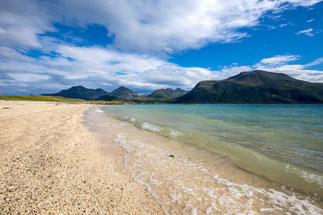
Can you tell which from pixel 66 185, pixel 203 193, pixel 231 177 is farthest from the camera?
pixel 231 177

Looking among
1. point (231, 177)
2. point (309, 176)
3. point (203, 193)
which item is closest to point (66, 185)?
point (203, 193)

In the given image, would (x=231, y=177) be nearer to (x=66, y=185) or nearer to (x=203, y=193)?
(x=203, y=193)

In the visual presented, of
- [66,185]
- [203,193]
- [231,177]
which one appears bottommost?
[231,177]

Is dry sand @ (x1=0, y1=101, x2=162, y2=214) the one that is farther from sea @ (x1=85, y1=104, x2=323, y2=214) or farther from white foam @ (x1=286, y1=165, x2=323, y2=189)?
white foam @ (x1=286, y1=165, x2=323, y2=189)

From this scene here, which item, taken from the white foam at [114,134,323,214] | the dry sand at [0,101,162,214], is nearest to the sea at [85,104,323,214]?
the white foam at [114,134,323,214]

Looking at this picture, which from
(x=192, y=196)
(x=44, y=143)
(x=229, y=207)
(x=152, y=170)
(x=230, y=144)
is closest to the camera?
(x=229, y=207)

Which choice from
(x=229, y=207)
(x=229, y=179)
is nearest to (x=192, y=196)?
(x=229, y=207)

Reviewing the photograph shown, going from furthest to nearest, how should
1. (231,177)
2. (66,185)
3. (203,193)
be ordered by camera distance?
Result: (231,177), (203,193), (66,185)

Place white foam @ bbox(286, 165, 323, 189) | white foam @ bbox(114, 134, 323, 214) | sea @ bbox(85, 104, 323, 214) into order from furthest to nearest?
white foam @ bbox(286, 165, 323, 189), sea @ bbox(85, 104, 323, 214), white foam @ bbox(114, 134, 323, 214)

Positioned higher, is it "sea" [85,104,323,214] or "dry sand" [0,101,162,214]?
"dry sand" [0,101,162,214]

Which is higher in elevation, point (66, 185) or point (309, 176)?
point (66, 185)

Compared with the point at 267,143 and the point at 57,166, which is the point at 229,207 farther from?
the point at 267,143

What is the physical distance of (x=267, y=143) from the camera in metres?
11.9

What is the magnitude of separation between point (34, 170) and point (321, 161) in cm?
1403
